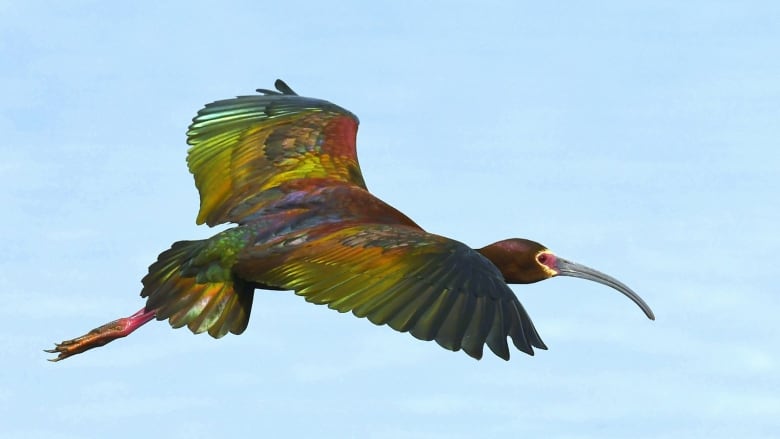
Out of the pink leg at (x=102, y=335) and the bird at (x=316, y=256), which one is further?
the pink leg at (x=102, y=335)

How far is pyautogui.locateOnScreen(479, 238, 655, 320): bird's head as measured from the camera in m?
13.5

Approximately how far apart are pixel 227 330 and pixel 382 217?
1555mm

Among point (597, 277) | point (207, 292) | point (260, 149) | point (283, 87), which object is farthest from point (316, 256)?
point (283, 87)

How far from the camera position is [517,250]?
13500 mm

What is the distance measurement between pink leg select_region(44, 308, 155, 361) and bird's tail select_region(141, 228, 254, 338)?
471 mm

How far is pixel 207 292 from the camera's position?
1263 cm

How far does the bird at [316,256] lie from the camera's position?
37.6 feet

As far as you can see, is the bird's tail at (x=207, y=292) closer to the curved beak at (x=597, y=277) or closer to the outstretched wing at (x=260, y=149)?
the outstretched wing at (x=260, y=149)

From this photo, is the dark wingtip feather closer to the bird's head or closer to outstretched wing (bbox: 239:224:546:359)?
the bird's head

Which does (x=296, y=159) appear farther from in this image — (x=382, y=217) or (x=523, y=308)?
(x=523, y=308)

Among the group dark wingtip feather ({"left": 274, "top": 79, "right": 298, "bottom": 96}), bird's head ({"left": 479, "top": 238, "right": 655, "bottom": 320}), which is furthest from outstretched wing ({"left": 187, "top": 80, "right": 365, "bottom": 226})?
bird's head ({"left": 479, "top": 238, "right": 655, "bottom": 320})

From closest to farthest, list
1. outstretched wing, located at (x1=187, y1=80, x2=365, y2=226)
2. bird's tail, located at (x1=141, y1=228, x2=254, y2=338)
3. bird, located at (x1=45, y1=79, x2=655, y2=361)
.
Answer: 1. bird, located at (x1=45, y1=79, x2=655, y2=361)
2. bird's tail, located at (x1=141, y1=228, x2=254, y2=338)
3. outstretched wing, located at (x1=187, y1=80, x2=365, y2=226)

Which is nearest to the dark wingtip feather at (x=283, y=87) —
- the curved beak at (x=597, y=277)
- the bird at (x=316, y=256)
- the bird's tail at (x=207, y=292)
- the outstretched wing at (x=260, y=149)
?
the outstretched wing at (x=260, y=149)

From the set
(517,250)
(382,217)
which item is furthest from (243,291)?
(517,250)
